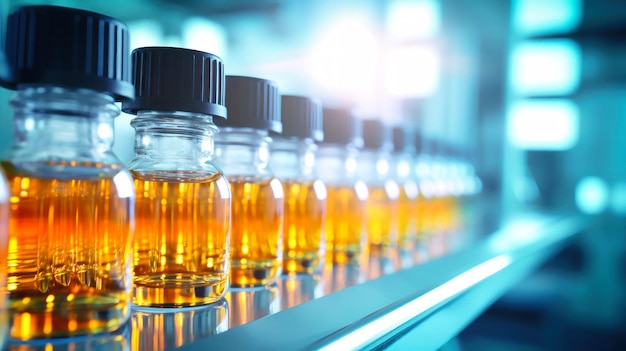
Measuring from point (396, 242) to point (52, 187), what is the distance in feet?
2.30

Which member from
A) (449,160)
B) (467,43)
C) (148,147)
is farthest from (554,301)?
(148,147)

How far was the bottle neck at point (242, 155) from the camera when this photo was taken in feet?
2.08

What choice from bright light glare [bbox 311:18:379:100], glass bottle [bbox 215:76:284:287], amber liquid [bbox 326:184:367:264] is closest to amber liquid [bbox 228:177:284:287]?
glass bottle [bbox 215:76:284:287]

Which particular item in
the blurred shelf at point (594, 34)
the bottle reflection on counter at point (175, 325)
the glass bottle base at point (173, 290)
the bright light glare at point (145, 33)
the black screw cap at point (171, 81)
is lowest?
the bottle reflection on counter at point (175, 325)

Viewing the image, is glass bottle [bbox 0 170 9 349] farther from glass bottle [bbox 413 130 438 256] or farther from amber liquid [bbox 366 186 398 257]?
glass bottle [bbox 413 130 438 256]

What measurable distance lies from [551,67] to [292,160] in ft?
11.3

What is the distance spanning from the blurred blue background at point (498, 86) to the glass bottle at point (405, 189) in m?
0.28

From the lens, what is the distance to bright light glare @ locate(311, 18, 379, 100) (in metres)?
2.29

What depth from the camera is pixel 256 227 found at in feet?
2.05

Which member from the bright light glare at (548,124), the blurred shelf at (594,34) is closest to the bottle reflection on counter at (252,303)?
the bright light glare at (548,124)

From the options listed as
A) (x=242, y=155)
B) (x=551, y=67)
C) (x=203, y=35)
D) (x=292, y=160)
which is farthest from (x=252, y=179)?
(x=551, y=67)

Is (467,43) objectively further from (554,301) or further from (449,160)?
(554,301)

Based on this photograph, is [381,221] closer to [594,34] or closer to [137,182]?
[137,182]

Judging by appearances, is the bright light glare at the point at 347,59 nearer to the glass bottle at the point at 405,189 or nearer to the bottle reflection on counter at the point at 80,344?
the glass bottle at the point at 405,189
